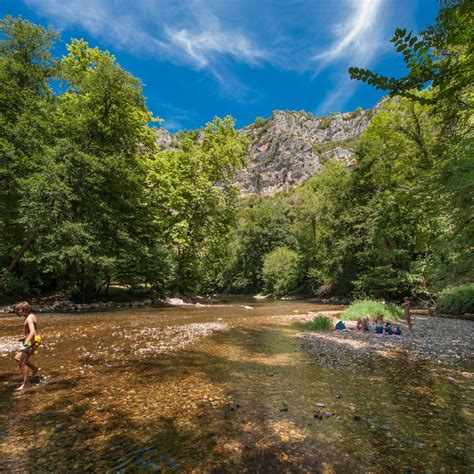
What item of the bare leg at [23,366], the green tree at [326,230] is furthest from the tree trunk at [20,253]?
the green tree at [326,230]

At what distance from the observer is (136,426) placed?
539cm

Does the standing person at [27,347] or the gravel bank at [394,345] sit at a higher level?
the standing person at [27,347]

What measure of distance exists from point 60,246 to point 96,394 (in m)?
19.1

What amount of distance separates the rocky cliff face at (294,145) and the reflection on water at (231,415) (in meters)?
151

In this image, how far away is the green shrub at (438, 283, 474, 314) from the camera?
78.0 feet

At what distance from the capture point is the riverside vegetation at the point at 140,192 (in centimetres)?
2255

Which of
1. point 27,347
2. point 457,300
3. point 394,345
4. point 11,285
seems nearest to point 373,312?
point 394,345

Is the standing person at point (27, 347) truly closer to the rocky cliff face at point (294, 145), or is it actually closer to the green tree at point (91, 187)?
the green tree at point (91, 187)

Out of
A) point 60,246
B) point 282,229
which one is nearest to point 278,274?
point 282,229

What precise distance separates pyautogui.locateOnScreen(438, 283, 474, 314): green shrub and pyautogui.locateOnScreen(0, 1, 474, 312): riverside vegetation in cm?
22

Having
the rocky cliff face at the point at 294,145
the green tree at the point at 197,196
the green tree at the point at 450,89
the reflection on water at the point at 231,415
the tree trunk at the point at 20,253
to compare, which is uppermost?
the rocky cliff face at the point at 294,145

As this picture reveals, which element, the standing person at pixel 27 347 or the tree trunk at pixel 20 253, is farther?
the tree trunk at pixel 20 253

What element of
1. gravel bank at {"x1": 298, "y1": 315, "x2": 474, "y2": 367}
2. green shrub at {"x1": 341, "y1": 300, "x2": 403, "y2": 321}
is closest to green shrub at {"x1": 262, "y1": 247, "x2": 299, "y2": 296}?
green shrub at {"x1": 341, "y1": 300, "x2": 403, "y2": 321}

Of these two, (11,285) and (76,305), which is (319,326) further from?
(11,285)
